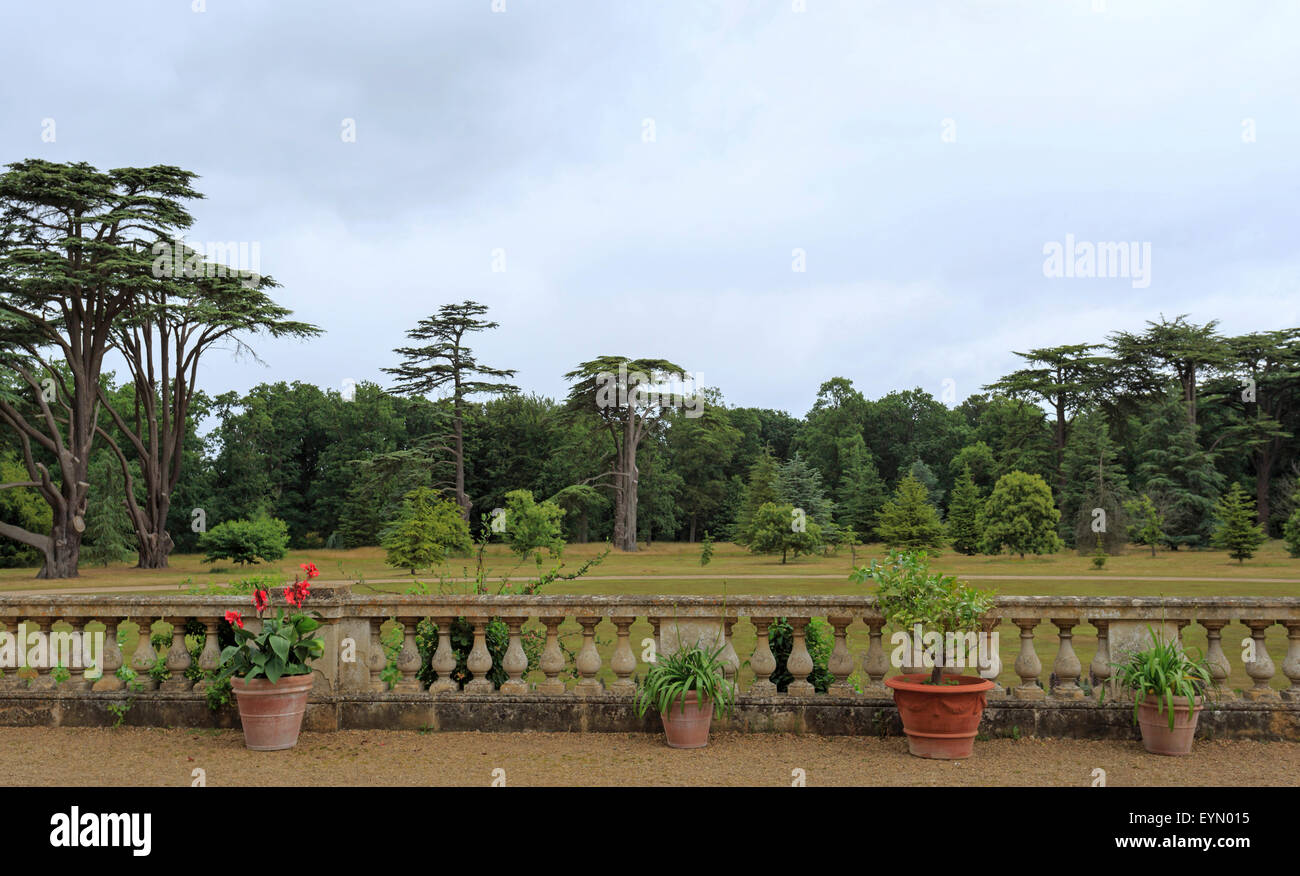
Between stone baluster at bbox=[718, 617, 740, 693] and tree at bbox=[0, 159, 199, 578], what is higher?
tree at bbox=[0, 159, 199, 578]

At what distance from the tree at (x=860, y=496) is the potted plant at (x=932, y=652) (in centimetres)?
4522

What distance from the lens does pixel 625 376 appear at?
4703cm

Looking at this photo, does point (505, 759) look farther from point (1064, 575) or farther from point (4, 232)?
point (4, 232)

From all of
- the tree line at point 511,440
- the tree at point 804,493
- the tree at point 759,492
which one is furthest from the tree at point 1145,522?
the tree at point 759,492

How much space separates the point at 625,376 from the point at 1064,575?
82.5ft

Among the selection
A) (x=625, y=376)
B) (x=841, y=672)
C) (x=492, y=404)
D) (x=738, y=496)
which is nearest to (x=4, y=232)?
(x=625, y=376)

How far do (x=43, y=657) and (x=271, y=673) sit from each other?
206 cm

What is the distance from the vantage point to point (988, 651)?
5914 millimetres

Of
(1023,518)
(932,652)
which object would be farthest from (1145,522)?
(932,652)

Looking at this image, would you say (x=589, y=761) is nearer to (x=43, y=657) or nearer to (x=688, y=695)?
(x=688, y=695)

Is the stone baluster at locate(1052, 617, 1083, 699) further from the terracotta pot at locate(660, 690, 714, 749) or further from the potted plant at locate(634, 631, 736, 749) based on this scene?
the terracotta pot at locate(660, 690, 714, 749)

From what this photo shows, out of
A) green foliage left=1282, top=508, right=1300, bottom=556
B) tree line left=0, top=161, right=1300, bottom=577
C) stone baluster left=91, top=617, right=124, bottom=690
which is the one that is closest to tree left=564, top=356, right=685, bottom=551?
tree line left=0, top=161, right=1300, bottom=577

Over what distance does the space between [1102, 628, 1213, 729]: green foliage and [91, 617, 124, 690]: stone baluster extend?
695 cm

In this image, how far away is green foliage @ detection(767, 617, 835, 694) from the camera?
640cm
